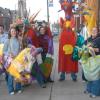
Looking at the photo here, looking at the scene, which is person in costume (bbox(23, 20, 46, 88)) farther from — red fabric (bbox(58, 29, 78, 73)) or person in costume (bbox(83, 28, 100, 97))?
person in costume (bbox(83, 28, 100, 97))

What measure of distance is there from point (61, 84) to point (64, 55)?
0.84m

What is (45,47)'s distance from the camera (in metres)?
9.96

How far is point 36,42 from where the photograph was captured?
380 inches

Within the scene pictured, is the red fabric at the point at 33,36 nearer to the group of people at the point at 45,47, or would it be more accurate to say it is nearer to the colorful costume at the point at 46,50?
the group of people at the point at 45,47

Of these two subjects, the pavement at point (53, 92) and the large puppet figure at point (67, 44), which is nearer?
the pavement at point (53, 92)

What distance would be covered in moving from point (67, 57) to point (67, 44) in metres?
0.38

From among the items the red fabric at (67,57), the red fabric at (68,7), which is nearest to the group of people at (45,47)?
the red fabric at (67,57)

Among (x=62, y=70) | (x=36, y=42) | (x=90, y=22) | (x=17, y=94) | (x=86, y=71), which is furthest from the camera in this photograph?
(x=90, y=22)

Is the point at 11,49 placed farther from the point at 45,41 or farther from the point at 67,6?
the point at 67,6

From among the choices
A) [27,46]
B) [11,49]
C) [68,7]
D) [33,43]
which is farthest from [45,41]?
[11,49]

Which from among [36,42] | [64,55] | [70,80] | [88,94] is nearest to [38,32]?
[36,42]

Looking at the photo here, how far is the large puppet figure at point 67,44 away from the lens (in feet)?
33.0

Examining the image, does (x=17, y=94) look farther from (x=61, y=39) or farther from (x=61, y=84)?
(x=61, y=39)

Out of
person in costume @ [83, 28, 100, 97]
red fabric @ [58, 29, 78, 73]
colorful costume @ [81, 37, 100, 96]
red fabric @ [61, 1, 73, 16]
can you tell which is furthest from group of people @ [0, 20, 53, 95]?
person in costume @ [83, 28, 100, 97]
